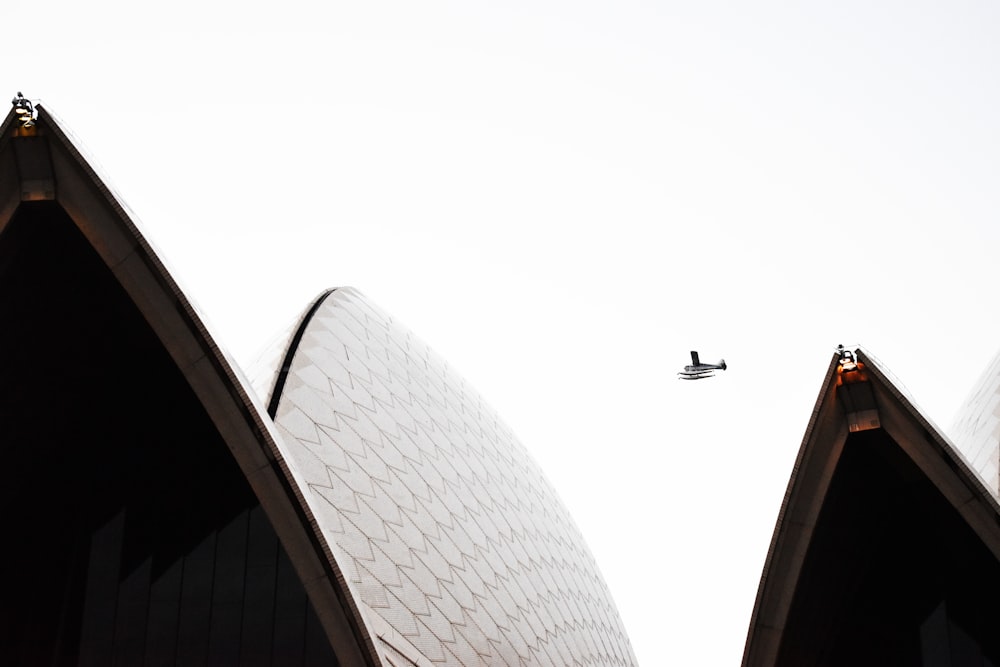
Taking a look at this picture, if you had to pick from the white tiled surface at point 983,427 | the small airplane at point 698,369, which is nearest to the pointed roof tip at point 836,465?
the white tiled surface at point 983,427

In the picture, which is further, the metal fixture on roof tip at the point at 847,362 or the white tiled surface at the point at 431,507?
the white tiled surface at the point at 431,507

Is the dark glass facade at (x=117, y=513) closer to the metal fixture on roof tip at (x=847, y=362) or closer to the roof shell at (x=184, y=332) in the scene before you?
the roof shell at (x=184, y=332)

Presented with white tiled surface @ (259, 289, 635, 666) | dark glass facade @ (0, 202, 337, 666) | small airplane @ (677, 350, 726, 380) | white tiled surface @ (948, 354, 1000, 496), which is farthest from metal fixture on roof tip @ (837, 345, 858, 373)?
small airplane @ (677, 350, 726, 380)

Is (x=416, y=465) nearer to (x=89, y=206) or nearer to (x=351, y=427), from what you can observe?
(x=351, y=427)

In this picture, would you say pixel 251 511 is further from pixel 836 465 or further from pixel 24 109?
pixel 836 465

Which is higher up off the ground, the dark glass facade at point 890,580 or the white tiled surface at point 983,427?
the white tiled surface at point 983,427

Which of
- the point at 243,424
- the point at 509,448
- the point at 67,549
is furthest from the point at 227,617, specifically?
the point at 509,448
